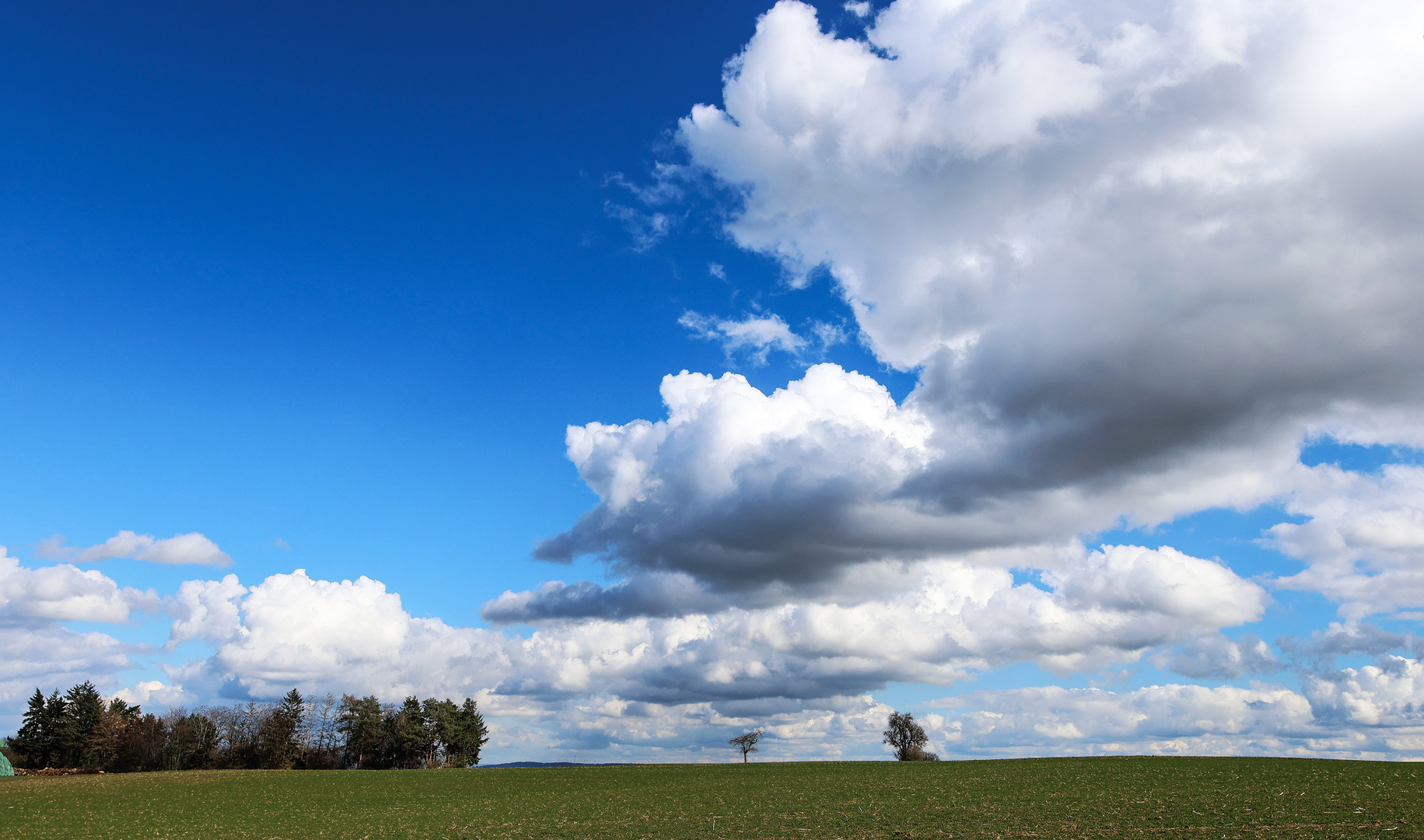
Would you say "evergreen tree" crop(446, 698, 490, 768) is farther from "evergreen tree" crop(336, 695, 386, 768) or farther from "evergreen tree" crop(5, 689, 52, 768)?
"evergreen tree" crop(5, 689, 52, 768)

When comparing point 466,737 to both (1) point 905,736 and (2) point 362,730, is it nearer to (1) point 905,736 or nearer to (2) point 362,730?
(2) point 362,730

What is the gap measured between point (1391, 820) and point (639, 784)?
210 ft

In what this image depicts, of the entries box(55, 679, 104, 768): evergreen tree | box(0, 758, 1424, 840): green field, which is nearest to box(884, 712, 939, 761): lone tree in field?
box(0, 758, 1424, 840): green field

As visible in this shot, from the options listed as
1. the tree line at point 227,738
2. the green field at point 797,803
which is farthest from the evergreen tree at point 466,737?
the green field at point 797,803

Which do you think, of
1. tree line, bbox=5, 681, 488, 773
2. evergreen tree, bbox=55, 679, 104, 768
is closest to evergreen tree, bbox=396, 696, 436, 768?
tree line, bbox=5, 681, 488, 773

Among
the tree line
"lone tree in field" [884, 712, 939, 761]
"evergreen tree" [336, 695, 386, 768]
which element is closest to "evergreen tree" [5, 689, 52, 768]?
the tree line

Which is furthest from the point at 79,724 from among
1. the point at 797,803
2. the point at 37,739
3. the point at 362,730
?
the point at 797,803

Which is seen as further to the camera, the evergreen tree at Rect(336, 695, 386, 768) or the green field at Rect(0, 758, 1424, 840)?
the evergreen tree at Rect(336, 695, 386, 768)

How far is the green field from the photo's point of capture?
40812 mm

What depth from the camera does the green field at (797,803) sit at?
40812mm

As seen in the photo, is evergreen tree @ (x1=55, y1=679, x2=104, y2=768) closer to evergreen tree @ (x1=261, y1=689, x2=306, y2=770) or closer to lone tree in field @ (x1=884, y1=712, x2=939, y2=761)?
evergreen tree @ (x1=261, y1=689, x2=306, y2=770)

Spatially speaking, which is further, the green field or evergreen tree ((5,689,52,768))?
evergreen tree ((5,689,52,768))

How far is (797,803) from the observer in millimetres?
56750

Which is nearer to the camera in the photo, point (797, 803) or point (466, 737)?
point (797, 803)
